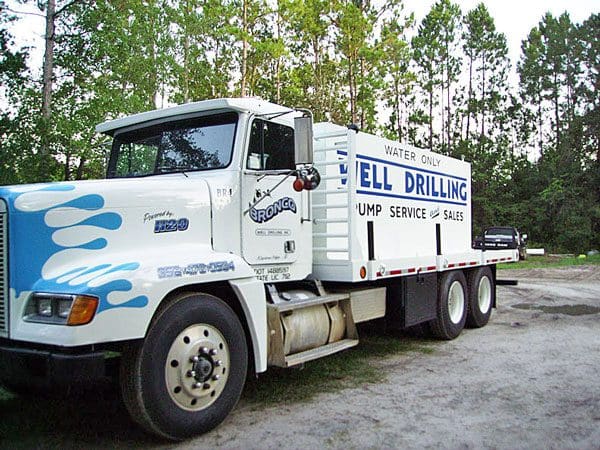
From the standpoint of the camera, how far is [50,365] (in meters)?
3.75

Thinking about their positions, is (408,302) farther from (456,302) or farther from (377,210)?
(456,302)

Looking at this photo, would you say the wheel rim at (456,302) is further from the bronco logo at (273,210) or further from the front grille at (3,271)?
the front grille at (3,271)

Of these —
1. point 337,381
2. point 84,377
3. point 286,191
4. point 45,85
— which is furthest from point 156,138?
point 45,85

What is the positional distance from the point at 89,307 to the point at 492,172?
4232 centimetres

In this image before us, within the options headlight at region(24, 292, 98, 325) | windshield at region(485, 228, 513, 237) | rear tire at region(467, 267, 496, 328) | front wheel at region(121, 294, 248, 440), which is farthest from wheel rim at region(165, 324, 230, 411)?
windshield at region(485, 228, 513, 237)

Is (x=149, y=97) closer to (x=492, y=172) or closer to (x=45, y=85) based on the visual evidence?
(x=45, y=85)

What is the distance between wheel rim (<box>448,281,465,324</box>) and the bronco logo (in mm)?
3840

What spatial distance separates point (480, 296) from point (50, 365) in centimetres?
763

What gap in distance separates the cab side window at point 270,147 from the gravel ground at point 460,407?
2300mm

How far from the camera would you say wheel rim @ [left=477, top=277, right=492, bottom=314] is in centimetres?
967

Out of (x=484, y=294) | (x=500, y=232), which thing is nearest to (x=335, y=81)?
(x=500, y=232)

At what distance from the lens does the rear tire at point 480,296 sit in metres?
9.32

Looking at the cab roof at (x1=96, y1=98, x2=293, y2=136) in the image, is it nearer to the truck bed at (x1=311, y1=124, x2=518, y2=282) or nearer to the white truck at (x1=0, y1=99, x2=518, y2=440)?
the white truck at (x1=0, y1=99, x2=518, y2=440)

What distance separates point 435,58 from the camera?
42.3 metres
